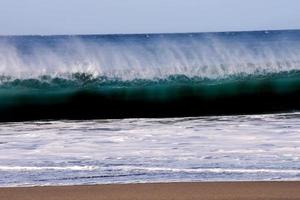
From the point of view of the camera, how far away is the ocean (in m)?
6.15

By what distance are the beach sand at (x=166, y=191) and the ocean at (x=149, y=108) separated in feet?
1.14

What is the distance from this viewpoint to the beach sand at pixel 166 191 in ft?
15.5

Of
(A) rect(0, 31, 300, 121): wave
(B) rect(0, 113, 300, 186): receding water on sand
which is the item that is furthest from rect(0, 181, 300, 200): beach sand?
(A) rect(0, 31, 300, 121): wave

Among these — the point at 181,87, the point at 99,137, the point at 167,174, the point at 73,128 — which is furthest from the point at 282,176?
the point at 181,87

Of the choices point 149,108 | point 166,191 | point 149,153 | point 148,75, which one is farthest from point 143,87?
point 166,191

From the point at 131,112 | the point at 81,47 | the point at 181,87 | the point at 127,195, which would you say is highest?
the point at 81,47

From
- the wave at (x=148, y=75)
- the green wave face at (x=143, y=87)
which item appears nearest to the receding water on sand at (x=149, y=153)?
the wave at (x=148, y=75)

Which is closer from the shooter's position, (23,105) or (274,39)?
(23,105)

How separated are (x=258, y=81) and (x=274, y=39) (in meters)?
9.53

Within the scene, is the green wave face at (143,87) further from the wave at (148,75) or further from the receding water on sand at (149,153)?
the receding water on sand at (149,153)

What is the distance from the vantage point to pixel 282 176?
5602mm

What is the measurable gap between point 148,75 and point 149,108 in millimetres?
5802

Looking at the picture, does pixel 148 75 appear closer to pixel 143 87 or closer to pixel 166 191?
pixel 143 87

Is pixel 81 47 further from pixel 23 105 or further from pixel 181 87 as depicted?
pixel 23 105
